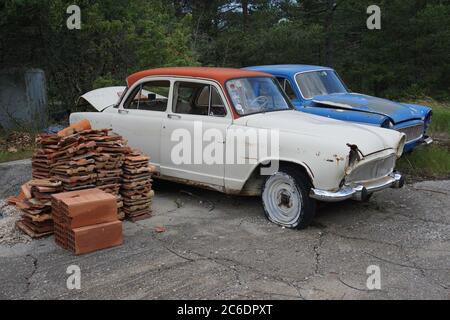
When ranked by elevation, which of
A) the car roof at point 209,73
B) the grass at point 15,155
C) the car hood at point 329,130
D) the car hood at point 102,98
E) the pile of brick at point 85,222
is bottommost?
the grass at point 15,155

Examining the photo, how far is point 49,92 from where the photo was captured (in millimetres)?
14625

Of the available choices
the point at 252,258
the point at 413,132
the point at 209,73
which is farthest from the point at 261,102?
the point at 413,132

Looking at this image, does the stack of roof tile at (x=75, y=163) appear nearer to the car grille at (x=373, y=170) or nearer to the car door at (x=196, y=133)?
the car door at (x=196, y=133)

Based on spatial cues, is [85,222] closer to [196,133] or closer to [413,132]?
[196,133]

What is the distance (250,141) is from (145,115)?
1.93 metres

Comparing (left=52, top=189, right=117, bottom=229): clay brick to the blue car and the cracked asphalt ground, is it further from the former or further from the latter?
the blue car

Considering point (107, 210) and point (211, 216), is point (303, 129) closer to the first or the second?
point (211, 216)

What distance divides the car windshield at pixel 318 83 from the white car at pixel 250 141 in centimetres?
187

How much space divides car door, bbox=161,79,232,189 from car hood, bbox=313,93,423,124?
252cm

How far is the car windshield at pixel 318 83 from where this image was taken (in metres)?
8.93

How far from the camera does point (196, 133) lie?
661cm

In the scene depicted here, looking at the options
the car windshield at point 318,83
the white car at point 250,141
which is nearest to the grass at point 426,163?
the car windshield at point 318,83

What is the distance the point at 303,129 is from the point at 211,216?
1.63 metres

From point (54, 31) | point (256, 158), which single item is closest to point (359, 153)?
point (256, 158)
